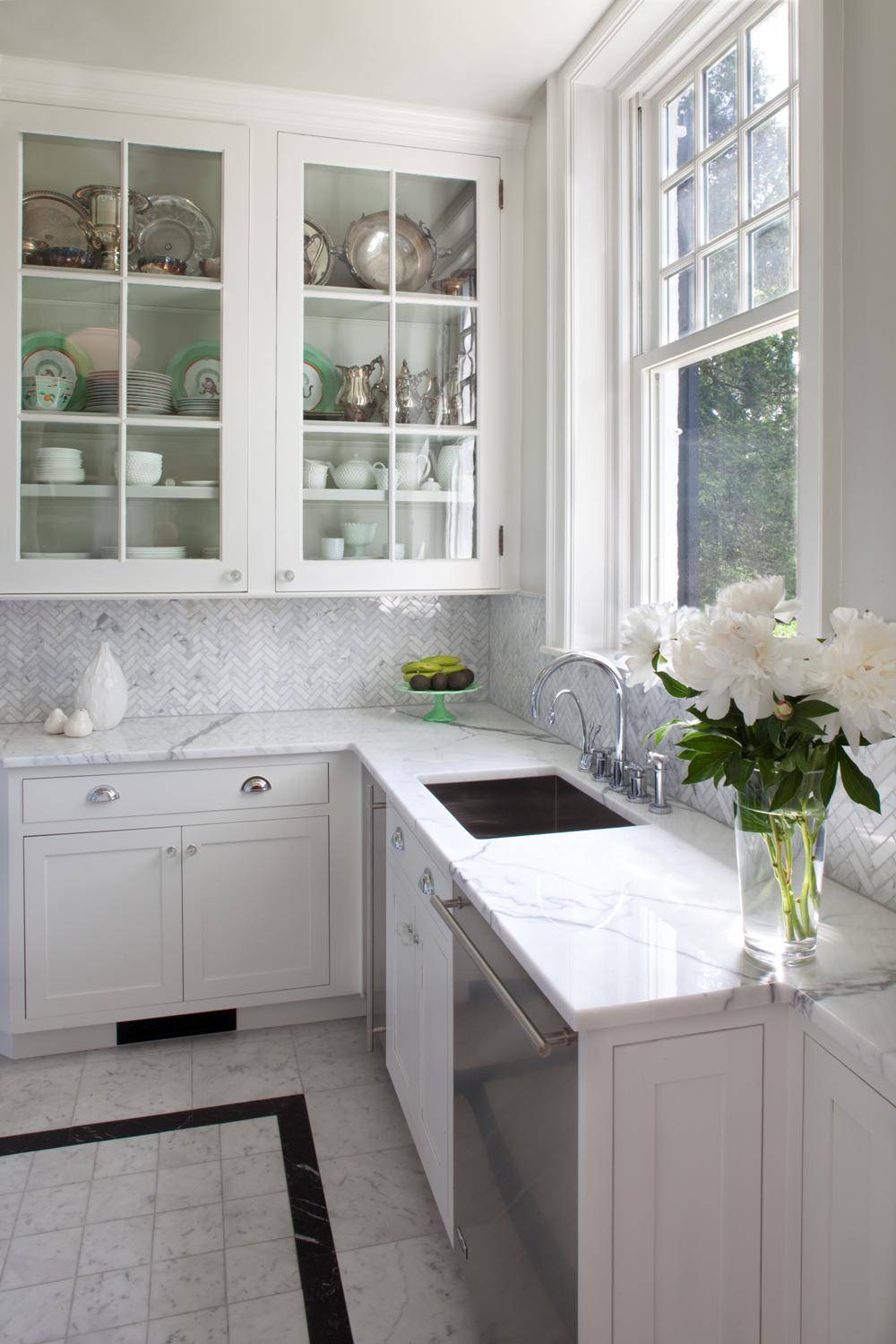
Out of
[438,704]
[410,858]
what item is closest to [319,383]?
[438,704]

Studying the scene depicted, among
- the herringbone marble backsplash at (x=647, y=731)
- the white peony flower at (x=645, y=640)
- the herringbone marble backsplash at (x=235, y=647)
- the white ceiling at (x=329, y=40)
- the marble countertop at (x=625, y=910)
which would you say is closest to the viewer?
the marble countertop at (x=625, y=910)

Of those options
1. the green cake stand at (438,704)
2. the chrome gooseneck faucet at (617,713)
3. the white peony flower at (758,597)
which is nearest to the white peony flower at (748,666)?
the white peony flower at (758,597)

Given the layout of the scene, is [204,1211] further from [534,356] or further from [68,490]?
[534,356]

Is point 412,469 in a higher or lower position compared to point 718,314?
lower

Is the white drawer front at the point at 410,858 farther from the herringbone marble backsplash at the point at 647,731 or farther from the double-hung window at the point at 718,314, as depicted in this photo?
the double-hung window at the point at 718,314

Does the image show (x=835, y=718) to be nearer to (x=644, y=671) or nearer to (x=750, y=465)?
(x=644, y=671)

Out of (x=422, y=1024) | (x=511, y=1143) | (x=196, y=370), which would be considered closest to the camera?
(x=511, y=1143)

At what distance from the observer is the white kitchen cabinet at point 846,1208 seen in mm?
1061

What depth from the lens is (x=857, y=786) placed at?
45.0 inches

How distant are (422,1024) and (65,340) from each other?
2.03m

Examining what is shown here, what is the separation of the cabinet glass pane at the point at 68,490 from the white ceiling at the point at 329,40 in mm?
927

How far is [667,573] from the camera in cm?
241

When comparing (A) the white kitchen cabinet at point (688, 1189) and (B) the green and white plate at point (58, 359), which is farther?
(B) the green and white plate at point (58, 359)

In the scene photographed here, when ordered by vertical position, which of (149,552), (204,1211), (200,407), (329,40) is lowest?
(204,1211)
